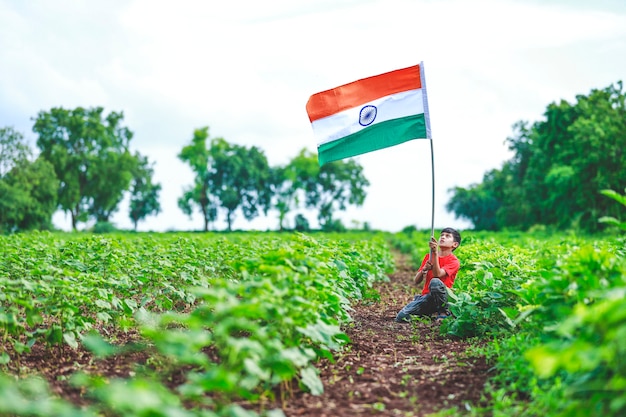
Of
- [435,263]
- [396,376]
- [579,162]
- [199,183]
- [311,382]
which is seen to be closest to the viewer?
[311,382]

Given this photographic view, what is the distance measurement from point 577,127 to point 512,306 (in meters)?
35.8

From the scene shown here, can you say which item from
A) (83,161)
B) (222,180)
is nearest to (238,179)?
(222,180)

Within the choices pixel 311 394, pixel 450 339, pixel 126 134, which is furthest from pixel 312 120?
pixel 126 134

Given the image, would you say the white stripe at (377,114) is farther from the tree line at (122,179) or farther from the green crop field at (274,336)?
the tree line at (122,179)

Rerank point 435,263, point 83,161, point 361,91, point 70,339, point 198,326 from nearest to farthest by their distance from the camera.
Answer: point 198,326
point 70,339
point 435,263
point 361,91
point 83,161

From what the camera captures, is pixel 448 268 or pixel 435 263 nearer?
pixel 435 263

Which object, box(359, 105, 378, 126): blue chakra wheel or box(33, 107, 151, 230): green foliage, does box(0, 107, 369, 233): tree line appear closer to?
box(33, 107, 151, 230): green foliage

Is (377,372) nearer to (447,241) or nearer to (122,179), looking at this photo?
(447,241)

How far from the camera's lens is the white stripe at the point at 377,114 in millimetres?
9773

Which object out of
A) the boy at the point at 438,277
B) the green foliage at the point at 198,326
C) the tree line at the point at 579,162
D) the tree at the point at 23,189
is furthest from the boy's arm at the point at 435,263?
the tree at the point at 23,189

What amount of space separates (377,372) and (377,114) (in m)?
4.87

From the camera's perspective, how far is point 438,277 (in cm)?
899

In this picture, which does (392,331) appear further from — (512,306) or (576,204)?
(576,204)

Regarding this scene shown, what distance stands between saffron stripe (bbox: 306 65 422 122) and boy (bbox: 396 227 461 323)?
7.97 ft
